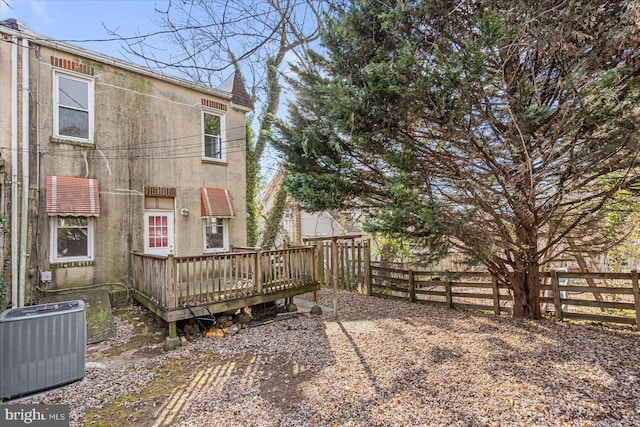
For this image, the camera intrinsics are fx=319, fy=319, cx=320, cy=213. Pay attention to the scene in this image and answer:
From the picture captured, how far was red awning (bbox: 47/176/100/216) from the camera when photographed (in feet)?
21.0

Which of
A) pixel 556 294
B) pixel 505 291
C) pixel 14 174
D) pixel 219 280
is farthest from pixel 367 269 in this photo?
pixel 14 174

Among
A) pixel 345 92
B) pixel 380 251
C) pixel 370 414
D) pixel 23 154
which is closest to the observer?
pixel 370 414

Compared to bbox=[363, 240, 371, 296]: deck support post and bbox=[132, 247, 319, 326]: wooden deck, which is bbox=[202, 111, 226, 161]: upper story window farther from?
bbox=[363, 240, 371, 296]: deck support post

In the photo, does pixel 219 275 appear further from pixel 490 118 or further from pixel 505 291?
pixel 505 291

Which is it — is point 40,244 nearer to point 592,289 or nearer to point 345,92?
point 345,92

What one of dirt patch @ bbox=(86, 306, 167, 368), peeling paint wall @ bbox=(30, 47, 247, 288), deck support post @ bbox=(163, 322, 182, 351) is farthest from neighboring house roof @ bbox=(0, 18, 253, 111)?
dirt patch @ bbox=(86, 306, 167, 368)

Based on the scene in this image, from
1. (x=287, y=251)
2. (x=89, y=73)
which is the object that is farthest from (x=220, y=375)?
(x=89, y=73)

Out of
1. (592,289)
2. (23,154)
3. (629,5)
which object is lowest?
(592,289)

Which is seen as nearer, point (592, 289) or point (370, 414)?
point (370, 414)

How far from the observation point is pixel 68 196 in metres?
6.58

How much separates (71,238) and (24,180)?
141 cm

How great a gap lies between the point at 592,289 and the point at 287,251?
5466mm

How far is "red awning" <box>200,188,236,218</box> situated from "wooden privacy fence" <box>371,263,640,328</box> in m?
4.37

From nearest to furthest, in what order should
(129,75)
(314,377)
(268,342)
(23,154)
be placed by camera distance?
(314,377), (268,342), (23,154), (129,75)
